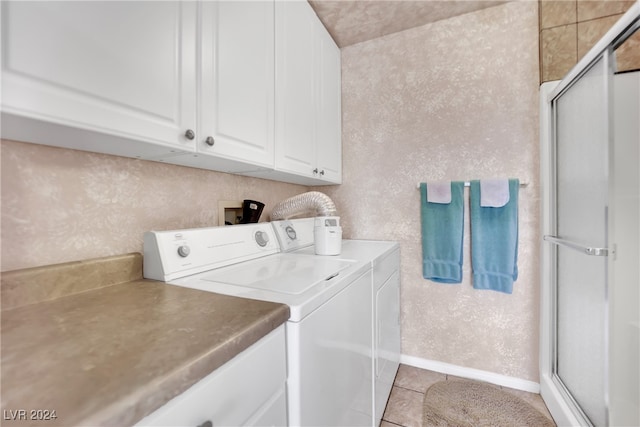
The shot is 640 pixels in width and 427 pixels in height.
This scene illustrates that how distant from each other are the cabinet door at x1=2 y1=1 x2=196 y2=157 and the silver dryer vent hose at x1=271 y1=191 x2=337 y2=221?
2.47 ft

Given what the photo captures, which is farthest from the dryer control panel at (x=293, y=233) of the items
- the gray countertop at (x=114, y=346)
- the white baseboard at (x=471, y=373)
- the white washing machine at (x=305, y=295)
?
the white baseboard at (x=471, y=373)

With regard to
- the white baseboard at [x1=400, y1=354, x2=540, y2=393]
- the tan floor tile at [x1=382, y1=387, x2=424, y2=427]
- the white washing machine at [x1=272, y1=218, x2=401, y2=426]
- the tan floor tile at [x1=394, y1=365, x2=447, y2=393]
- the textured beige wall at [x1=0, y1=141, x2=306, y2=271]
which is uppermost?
the textured beige wall at [x1=0, y1=141, x2=306, y2=271]

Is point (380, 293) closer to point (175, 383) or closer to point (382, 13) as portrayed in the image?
point (175, 383)

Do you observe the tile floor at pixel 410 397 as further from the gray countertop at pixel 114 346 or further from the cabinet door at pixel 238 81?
the cabinet door at pixel 238 81

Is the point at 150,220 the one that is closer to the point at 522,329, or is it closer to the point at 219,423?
the point at 219,423

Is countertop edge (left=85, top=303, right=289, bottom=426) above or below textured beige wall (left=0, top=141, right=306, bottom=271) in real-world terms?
below

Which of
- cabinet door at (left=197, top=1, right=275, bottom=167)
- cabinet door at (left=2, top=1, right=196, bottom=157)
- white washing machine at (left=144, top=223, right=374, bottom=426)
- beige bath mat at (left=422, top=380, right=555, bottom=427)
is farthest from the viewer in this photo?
beige bath mat at (left=422, top=380, right=555, bottom=427)

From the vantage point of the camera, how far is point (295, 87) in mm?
1511

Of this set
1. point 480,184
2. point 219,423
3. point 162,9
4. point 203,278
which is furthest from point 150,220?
point 480,184

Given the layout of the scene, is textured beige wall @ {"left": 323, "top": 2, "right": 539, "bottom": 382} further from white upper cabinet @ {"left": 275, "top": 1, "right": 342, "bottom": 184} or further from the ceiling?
white upper cabinet @ {"left": 275, "top": 1, "right": 342, "bottom": 184}

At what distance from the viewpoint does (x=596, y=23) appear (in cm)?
146

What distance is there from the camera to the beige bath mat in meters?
1.43

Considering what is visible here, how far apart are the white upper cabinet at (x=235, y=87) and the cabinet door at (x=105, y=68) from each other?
0.18 ft

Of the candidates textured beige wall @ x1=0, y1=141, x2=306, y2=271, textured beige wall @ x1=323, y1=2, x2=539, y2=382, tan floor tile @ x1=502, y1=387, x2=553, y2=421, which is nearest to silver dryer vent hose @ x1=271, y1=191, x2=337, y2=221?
textured beige wall @ x1=0, y1=141, x2=306, y2=271
